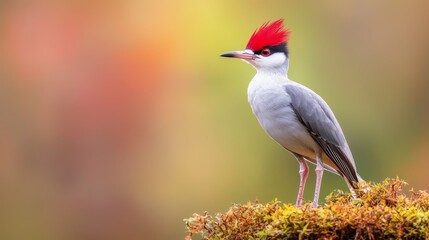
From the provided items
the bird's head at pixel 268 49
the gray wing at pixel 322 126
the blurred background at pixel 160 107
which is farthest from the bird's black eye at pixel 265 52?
the blurred background at pixel 160 107

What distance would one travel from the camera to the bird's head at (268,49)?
7371mm

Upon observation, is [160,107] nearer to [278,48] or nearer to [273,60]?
Result: [278,48]

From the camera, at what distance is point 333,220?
16.1 feet

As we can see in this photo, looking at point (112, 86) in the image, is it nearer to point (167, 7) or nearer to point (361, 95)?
point (167, 7)

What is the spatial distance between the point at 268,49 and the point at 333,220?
277 centimetres

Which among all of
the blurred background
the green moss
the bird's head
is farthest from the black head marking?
the blurred background

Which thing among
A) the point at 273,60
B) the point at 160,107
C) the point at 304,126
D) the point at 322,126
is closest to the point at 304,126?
the point at 304,126

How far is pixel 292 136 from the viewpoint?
683cm

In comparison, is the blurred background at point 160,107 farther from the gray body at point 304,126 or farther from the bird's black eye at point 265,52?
the gray body at point 304,126

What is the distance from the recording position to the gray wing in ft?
22.0

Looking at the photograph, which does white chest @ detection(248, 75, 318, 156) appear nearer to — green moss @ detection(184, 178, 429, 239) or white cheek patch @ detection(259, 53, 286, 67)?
white cheek patch @ detection(259, 53, 286, 67)

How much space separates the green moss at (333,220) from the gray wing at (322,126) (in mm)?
1280

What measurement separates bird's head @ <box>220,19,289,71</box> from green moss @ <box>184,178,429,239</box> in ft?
7.12

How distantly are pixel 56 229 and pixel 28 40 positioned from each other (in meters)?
3.60
